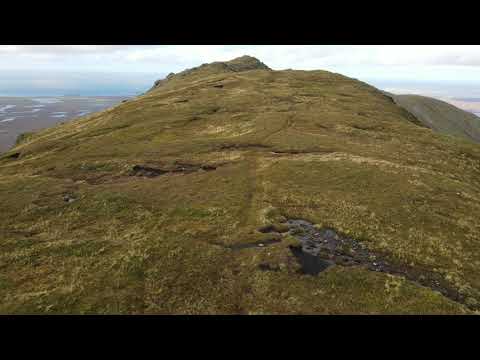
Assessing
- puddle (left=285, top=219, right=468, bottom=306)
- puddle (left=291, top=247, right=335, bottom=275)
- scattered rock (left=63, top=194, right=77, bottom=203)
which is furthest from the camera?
scattered rock (left=63, top=194, right=77, bottom=203)

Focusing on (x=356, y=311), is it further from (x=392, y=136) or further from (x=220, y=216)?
(x=392, y=136)

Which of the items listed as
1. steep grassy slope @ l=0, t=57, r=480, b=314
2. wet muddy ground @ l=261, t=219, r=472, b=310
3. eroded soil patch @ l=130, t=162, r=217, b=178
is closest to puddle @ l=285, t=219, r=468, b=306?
wet muddy ground @ l=261, t=219, r=472, b=310

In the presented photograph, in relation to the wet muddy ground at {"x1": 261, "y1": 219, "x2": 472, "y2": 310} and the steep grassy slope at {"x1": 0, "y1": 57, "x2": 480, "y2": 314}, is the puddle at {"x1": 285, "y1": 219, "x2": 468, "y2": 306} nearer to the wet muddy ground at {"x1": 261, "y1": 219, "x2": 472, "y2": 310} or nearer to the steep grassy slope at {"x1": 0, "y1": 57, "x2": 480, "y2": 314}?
→ the wet muddy ground at {"x1": 261, "y1": 219, "x2": 472, "y2": 310}

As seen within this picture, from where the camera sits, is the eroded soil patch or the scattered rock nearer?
the scattered rock

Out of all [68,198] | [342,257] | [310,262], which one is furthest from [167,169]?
[342,257]

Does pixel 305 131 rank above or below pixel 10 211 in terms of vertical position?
above
